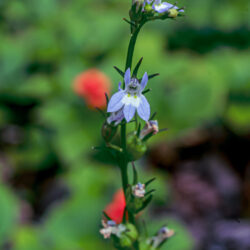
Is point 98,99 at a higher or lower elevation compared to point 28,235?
higher

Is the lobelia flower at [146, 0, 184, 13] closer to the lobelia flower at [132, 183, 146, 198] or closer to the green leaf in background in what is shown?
the lobelia flower at [132, 183, 146, 198]

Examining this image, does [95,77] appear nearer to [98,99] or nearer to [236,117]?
[98,99]

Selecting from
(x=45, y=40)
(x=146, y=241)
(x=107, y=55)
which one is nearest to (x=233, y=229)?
(x=146, y=241)

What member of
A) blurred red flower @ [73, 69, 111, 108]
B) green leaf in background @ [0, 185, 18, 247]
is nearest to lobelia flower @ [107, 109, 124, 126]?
green leaf in background @ [0, 185, 18, 247]

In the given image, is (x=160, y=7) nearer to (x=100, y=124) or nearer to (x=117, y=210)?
(x=117, y=210)

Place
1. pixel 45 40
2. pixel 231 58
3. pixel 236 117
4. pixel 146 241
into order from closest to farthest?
pixel 146 241 < pixel 236 117 < pixel 231 58 < pixel 45 40

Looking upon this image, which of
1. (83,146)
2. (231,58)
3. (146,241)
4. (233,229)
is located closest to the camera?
(146,241)

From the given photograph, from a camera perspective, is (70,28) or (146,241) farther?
(70,28)
